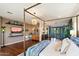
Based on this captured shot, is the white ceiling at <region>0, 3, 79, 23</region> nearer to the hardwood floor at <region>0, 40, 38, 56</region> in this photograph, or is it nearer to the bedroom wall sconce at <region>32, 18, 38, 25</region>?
the bedroom wall sconce at <region>32, 18, 38, 25</region>

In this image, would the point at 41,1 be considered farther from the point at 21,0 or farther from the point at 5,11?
the point at 5,11

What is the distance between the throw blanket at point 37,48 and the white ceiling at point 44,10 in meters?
0.39

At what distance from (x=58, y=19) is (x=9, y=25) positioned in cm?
75

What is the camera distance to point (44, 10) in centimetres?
148

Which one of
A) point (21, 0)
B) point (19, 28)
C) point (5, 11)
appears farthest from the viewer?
point (19, 28)

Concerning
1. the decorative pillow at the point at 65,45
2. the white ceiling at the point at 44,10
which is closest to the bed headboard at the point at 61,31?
the decorative pillow at the point at 65,45

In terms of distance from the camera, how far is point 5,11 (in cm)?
143

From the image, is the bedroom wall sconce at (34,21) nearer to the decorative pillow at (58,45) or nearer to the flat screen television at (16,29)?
the flat screen television at (16,29)

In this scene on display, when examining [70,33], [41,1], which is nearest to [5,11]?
[41,1]

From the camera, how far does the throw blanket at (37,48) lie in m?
1.40

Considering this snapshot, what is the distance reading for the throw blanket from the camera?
140 centimetres

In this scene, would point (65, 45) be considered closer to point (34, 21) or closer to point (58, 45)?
point (58, 45)

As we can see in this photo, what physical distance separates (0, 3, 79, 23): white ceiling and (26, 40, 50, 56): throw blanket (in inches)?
15.4

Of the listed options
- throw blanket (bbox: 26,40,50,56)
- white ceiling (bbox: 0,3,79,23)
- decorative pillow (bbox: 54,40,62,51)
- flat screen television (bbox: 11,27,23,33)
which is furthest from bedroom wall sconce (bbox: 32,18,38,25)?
decorative pillow (bbox: 54,40,62,51)
